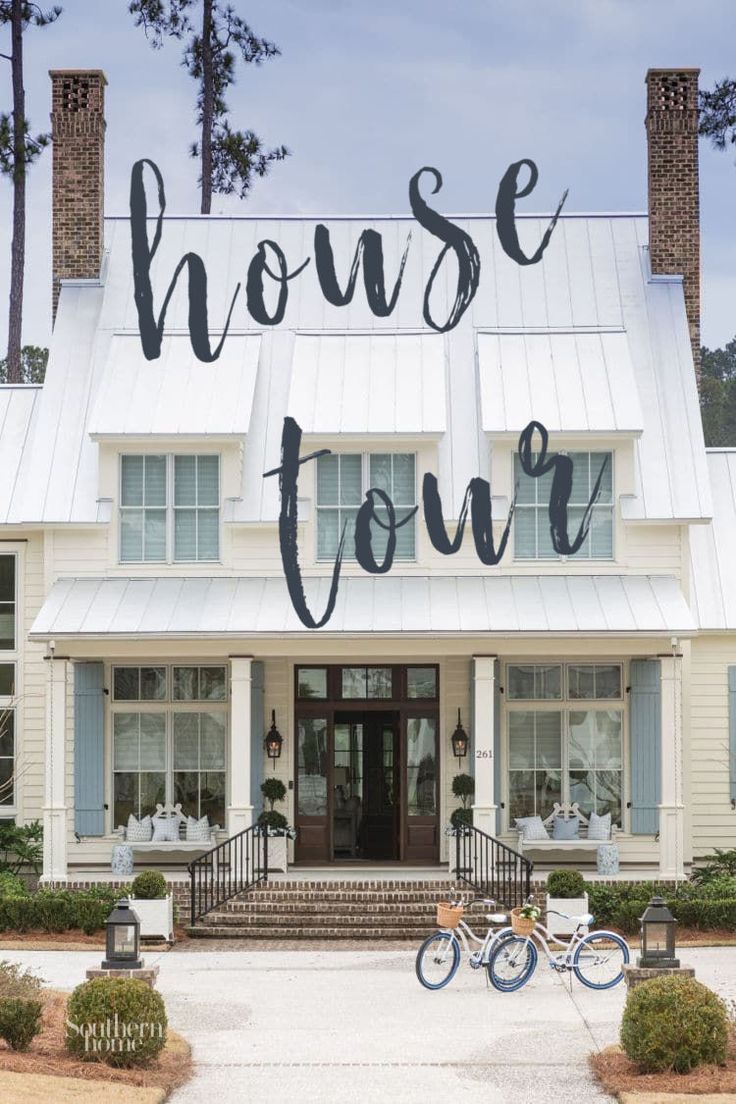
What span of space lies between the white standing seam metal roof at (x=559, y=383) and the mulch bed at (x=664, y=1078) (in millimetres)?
11660

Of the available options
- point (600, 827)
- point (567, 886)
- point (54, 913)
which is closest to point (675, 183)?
point (600, 827)

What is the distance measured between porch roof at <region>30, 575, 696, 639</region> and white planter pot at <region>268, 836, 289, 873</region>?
2841mm

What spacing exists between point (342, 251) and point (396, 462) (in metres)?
5.08

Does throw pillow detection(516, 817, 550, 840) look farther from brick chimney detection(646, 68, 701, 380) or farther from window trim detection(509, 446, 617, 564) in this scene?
brick chimney detection(646, 68, 701, 380)

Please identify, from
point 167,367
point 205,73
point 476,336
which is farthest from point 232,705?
point 205,73

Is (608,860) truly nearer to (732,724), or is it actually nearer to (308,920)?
(732,724)

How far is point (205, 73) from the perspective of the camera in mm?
36406

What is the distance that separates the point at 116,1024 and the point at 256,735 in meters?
10.3

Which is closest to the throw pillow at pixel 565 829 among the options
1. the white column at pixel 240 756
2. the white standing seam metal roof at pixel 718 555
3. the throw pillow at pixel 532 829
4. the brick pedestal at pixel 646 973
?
the throw pillow at pixel 532 829

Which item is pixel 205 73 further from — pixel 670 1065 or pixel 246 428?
pixel 670 1065

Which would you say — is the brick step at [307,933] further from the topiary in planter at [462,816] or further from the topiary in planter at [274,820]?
the topiary in planter at [462,816]

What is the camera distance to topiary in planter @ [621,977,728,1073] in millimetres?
12102

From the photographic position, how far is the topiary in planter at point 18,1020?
40.9 ft

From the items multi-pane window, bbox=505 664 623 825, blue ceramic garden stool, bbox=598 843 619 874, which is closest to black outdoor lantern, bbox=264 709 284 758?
multi-pane window, bbox=505 664 623 825
